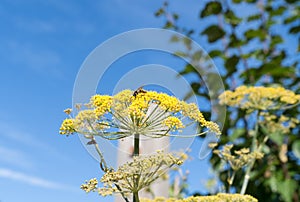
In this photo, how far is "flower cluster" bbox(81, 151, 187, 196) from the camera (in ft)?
3.32

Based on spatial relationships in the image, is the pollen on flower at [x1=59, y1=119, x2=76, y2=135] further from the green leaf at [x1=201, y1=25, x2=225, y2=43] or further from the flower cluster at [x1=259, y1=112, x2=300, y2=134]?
the green leaf at [x1=201, y1=25, x2=225, y2=43]

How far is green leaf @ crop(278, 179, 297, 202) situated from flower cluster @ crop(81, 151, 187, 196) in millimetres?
1753

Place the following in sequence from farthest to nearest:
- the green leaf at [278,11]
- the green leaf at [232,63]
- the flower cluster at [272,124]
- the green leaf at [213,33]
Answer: the green leaf at [278,11]
the green leaf at [213,33]
the green leaf at [232,63]
the flower cluster at [272,124]

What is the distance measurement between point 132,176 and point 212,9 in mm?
2297

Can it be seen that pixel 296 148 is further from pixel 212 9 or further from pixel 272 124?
pixel 212 9

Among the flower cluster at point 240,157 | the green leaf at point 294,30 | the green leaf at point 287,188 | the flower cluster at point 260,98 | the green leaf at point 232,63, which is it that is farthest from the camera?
the green leaf at point 294,30

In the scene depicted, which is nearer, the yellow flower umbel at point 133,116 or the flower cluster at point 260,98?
the yellow flower umbel at point 133,116

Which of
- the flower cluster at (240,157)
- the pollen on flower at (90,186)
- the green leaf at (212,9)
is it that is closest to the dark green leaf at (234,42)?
the green leaf at (212,9)

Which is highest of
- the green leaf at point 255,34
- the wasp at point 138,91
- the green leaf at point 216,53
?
the green leaf at point 255,34

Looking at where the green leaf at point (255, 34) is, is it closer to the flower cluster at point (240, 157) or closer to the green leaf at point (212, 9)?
the green leaf at point (212, 9)

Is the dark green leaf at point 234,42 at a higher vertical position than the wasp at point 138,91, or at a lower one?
higher

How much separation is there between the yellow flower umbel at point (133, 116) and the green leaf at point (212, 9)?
2152 millimetres

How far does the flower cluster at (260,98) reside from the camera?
2.28 meters

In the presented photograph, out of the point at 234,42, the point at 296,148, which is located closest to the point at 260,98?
the point at 296,148
